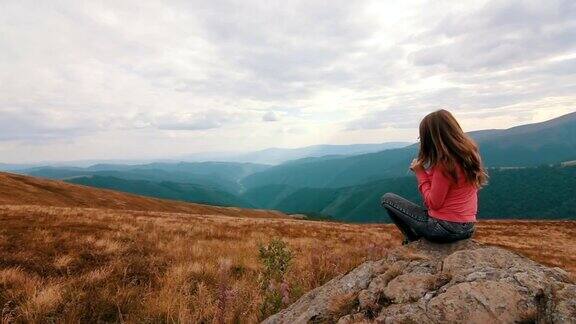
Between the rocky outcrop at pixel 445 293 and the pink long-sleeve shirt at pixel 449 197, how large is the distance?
2.39 ft

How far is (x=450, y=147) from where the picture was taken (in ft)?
19.2

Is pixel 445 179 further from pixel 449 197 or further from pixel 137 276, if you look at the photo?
pixel 137 276

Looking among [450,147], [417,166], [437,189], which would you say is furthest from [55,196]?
[450,147]

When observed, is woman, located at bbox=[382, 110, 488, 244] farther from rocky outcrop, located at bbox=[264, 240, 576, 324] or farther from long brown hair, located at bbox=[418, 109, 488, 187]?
rocky outcrop, located at bbox=[264, 240, 576, 324]

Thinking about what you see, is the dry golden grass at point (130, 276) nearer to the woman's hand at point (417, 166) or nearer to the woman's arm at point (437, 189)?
the woman's arm at point (437, 189)

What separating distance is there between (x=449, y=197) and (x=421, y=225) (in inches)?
24.8

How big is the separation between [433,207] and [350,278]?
1.82 m

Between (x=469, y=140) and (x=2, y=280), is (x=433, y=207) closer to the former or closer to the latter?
(x=469, y=140)

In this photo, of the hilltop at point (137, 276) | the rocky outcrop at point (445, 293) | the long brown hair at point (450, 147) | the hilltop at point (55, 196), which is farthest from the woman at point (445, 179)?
the hilltop at point (55, 196)

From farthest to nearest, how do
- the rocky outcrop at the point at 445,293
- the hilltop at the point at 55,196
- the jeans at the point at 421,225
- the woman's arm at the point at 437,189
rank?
the hilltop at the point at 55,196
the jeans at the point at 421,225
the woman's arm at the point at 437,189
the rocky outcrop at the point at 445,293

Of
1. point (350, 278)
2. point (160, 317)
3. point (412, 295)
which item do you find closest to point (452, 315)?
point (412, 295)

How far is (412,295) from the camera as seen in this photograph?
412cm

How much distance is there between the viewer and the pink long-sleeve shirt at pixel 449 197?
19.7 feet

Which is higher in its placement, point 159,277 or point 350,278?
point 350,278
